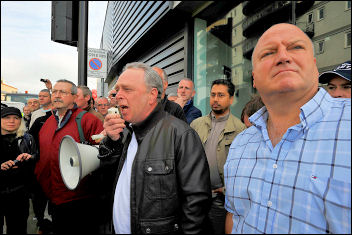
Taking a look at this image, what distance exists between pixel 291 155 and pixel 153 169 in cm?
79

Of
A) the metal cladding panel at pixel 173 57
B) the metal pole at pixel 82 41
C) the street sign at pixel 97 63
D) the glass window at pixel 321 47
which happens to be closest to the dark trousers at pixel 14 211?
the metal pole at pixel 82 41

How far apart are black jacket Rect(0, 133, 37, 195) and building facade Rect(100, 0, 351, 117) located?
4396 millimetres

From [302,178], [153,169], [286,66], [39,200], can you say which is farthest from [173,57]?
[302,178]

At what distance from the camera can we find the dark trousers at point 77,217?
2592 millimetres

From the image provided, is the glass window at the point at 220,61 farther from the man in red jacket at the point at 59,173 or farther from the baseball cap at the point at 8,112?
the baseball cap at the point at 8,112

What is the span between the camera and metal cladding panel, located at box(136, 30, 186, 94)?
784cm

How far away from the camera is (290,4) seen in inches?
179

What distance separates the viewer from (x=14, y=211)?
3064 millimetres

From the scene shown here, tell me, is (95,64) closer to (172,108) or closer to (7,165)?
(7,165)

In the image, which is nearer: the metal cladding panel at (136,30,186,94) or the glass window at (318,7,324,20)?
the glass window at (318,7,324,20)

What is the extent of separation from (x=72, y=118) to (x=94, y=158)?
1.25 meters

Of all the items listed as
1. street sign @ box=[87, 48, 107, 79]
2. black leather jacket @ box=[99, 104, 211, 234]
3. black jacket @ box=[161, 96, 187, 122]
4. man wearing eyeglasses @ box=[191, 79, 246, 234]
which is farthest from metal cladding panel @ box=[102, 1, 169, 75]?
black leather jacket @ box=[99, 104, 211, 234]

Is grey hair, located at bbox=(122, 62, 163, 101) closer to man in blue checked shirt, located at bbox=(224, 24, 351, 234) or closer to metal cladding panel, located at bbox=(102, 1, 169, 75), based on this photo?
man in blue checked shirt, located at bbox=(224, 24, 351, 234)

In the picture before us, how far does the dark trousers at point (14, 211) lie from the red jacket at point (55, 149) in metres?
0.46
